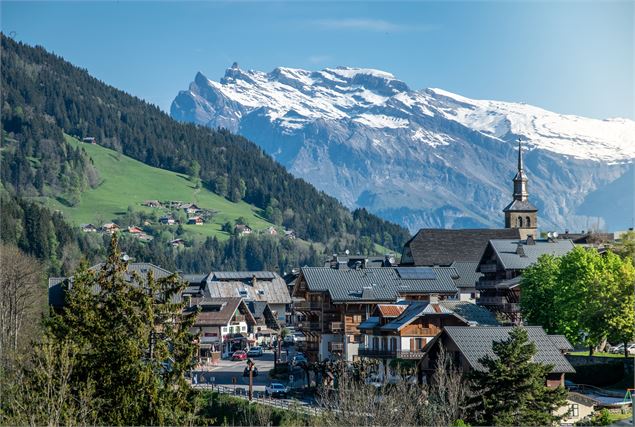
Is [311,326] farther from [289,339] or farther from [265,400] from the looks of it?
[289,339]

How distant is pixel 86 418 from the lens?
155 feet

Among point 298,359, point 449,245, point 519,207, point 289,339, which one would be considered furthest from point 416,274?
point 519,207

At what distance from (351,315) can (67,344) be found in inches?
2257

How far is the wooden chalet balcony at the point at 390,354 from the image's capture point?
280ft

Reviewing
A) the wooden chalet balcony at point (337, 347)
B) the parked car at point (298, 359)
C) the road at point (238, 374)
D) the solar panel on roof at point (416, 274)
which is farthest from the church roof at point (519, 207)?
the wooden chalet balcony at point (337, 347)

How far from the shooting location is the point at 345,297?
337 ft

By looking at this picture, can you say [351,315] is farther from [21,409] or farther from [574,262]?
[21,409]

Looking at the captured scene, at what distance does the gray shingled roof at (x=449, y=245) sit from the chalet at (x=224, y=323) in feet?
77.2

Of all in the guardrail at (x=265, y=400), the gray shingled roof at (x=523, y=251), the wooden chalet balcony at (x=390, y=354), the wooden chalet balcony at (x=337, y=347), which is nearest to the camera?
the guardrail at (x=265, y=400)

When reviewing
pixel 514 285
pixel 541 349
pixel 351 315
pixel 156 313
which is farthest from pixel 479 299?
pixel 156 313

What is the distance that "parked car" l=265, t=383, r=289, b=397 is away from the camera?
86250 mm

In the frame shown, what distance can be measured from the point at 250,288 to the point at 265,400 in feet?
326

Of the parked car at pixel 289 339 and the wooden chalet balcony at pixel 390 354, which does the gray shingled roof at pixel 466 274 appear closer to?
the parked car at pixel 289 339

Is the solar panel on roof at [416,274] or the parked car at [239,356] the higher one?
the solar panel on roof at [416,274]
